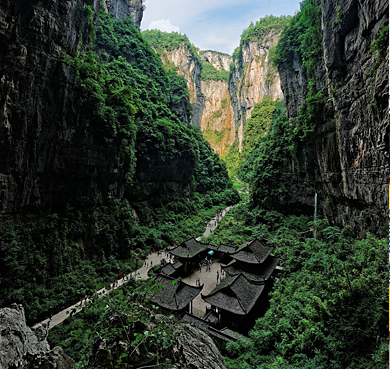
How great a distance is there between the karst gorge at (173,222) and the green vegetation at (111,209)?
0.43 ft

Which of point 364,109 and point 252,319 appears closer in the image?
point 364,109

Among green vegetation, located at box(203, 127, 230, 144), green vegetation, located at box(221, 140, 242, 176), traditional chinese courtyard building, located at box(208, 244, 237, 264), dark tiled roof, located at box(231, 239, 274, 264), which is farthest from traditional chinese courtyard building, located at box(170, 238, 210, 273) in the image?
green vegetation, located at box(203, 127, 230, 144)

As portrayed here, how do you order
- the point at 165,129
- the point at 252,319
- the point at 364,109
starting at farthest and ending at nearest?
the point at 165,129, the point at 252,319, the point at 364,109

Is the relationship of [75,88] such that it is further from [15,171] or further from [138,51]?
[138,51]

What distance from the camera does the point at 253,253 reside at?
15344 millimetres

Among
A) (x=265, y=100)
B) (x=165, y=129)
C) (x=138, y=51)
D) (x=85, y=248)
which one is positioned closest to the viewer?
(x=85, y=248)

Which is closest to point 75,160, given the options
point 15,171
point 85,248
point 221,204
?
point 15,171

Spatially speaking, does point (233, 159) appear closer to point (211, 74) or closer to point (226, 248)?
point (211, 74)

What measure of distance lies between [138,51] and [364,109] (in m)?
38.2

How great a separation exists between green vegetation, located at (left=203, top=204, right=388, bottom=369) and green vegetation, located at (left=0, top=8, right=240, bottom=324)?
6.76 meters

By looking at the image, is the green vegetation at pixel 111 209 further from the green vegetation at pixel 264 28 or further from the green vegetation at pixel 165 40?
the green vegetation at pixel 264 28

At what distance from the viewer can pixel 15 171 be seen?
13.7 meters

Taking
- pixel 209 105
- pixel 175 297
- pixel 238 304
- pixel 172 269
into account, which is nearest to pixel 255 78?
pixel 209 105

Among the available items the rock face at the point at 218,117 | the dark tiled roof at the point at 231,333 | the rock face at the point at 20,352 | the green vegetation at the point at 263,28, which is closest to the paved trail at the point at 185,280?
the dark tiled roof at the point at 231,333
